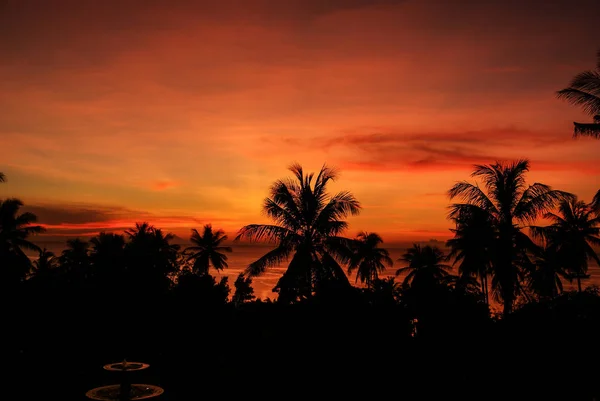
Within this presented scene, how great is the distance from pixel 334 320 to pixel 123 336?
892 centimetres

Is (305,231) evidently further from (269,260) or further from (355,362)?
(355,362)

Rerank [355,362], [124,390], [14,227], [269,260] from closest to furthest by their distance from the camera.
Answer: [124,390], [355,362], [269,260], [14,227]

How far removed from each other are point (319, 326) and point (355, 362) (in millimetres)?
1237

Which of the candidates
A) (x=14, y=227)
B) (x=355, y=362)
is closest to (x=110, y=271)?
(x=355, y=362)

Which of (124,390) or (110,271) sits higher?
(110,271)

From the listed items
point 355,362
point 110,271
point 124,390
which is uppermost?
point 110,271

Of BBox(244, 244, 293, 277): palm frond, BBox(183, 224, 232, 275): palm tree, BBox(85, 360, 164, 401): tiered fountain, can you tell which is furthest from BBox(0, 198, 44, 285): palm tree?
BBox(85, 360, 164, 401): tiered fountain

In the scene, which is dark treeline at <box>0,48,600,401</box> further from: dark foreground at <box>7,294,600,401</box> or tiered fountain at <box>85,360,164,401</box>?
tiered fountain at <box>85,360,164,401</box>

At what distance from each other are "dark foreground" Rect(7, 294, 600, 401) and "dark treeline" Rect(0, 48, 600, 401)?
30 millimetres

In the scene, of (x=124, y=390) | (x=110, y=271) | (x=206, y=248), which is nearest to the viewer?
(x=124, y=390)

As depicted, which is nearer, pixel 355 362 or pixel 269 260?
pixel 355 362

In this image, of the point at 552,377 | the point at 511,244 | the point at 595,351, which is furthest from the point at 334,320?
the point at 511,244

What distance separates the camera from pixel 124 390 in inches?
379

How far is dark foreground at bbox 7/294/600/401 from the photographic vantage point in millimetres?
9859
